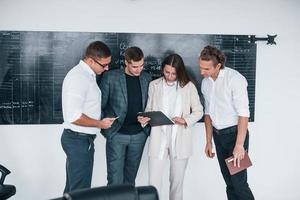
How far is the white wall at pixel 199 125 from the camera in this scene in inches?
142

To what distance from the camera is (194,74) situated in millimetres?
3816

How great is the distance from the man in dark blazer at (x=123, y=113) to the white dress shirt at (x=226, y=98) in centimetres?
54

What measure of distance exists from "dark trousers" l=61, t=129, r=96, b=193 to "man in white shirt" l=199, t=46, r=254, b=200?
102 centimetres

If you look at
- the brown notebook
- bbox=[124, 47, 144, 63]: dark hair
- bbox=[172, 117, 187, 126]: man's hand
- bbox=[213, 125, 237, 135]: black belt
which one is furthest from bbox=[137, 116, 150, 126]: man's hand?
the brown notebook

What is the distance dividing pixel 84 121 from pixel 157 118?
610 millimetres

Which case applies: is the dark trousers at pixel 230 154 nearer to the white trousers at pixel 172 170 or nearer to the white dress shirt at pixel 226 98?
the white dress shirt at pixel 226 98

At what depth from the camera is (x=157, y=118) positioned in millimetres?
3082

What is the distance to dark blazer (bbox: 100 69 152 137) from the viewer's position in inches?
126

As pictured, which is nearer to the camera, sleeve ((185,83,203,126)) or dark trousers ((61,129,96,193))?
dark trousers ((61,129,96,193))

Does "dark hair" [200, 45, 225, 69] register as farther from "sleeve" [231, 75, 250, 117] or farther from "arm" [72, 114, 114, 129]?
"arm" [72, 114, 114, 129]

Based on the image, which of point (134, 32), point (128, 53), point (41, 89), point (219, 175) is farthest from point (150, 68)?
point (219, 175)

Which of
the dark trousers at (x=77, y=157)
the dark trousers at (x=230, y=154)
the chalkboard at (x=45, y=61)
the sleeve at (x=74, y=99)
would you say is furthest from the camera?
the chalkboard at (x=45, y=61)

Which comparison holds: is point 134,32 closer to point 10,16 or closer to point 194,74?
point 194,74

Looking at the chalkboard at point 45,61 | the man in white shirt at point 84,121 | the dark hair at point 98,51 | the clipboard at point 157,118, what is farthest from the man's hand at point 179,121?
the dark hair at point 98,51
